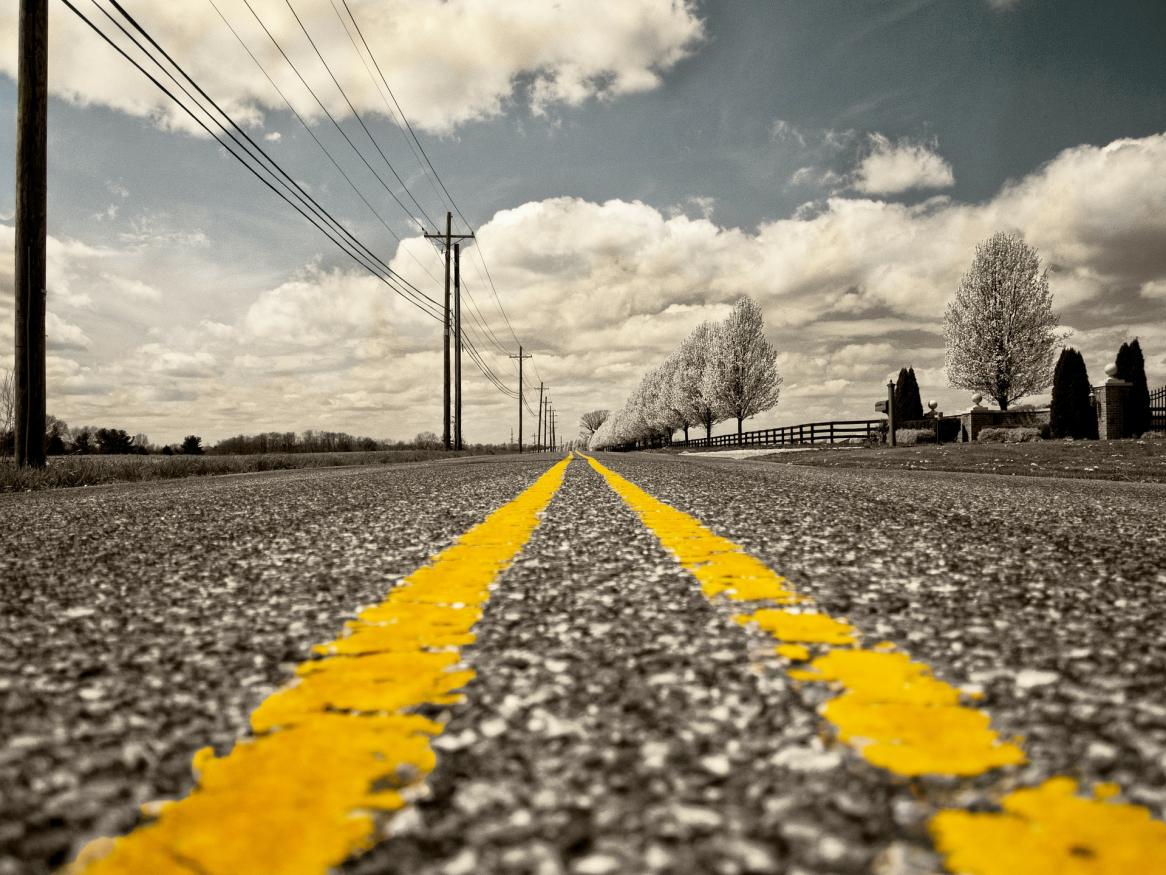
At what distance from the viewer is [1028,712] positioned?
3.35ft

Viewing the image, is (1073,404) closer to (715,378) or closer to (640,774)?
(715,378)

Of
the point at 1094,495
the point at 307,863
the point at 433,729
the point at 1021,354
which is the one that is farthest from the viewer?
the point at 1021,354

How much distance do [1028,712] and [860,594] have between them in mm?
759

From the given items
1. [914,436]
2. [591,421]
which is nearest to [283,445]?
[914,436]

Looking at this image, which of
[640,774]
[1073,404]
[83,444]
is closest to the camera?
[640,774]

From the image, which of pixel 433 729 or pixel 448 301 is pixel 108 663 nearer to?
pixel 433 729

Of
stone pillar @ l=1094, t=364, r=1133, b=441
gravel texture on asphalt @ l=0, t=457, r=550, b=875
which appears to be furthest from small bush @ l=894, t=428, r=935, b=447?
gravel texture on asphalt @ l=0, t=457, r=550, b=875

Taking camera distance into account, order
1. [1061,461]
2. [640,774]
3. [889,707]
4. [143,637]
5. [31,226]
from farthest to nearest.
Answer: [1061,461], [31,226], [143,637], [889,707], [640,774]

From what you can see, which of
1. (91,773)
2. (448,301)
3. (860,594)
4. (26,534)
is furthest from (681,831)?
(448,301)

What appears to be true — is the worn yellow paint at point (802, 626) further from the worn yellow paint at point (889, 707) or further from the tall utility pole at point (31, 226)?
the tall utility pole at point (31, 226)

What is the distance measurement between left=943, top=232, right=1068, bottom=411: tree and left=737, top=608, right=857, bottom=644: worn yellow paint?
1531 inches

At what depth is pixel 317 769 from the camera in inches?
34.3

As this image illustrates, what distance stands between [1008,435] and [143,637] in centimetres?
2916

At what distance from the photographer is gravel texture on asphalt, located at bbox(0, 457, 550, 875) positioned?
2.73 feet
